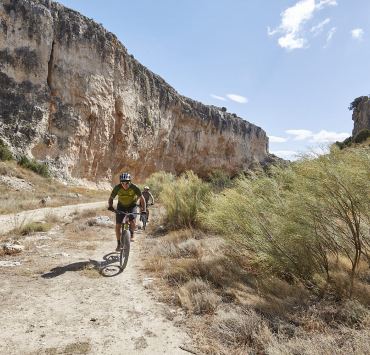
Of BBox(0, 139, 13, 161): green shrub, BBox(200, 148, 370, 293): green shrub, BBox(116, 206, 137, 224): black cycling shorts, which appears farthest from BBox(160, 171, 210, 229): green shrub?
BBox(0, 139, 13, 161): green shrub

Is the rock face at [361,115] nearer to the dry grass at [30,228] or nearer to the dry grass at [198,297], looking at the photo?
the dry grass at [30,228]

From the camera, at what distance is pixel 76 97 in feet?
101

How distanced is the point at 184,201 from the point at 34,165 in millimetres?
19541

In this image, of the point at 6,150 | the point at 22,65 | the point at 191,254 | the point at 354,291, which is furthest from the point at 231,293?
the point at 22,65

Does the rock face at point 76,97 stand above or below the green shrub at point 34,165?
above

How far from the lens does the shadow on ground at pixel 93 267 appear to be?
18.9 ft

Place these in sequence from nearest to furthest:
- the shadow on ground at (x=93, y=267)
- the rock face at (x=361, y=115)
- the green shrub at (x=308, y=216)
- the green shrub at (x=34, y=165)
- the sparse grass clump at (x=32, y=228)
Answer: the green shrub at (x=308, y=216)
the shadow on ground at (x=93, y=267)
the sparse grass clump at (x=32, y=228)
the green shrub at (x=34, y=165)
the rock face at (x=361, y=115)

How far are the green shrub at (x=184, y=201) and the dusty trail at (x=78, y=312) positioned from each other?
363 centimetres

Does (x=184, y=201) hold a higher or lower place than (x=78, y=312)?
higher

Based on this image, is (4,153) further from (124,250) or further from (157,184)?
(124,250)

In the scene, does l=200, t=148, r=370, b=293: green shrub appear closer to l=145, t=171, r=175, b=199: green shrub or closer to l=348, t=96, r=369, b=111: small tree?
l=145, t=171, r=175, b=199: green shrub

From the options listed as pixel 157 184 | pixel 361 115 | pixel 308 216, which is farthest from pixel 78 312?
pixel 361 115

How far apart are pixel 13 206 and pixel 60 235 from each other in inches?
259

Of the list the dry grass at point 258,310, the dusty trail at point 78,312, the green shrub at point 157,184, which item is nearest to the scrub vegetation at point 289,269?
the dry grass at point 258,310
